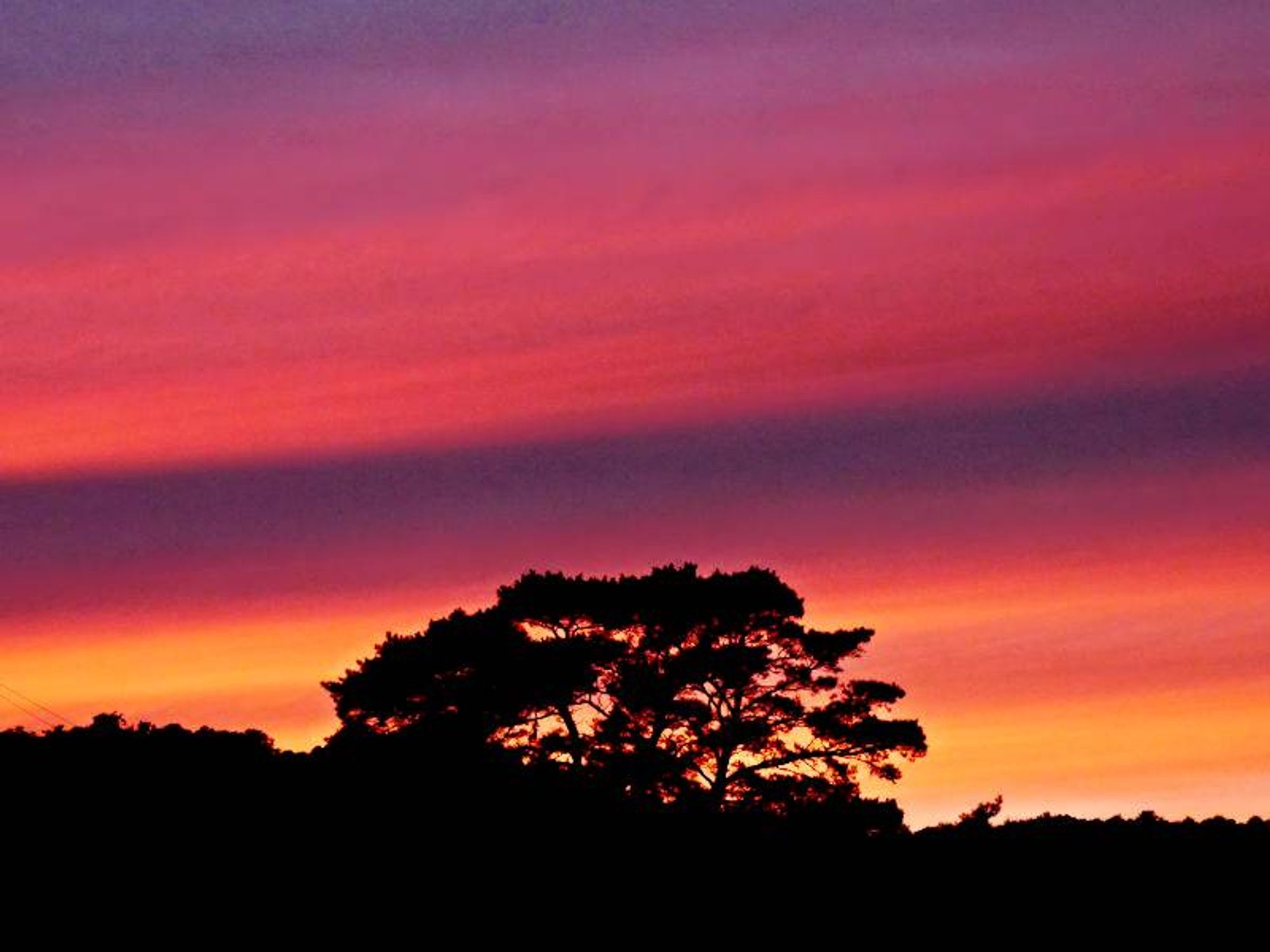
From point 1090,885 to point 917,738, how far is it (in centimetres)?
2253

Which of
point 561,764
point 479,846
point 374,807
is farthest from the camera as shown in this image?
point 561,764

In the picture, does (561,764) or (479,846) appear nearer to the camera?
(479,846)

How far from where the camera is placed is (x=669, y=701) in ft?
193

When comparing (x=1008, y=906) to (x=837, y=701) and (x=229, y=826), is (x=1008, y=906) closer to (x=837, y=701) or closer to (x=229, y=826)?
(x=229, y=826)

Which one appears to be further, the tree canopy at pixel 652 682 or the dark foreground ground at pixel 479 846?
the tree canopy at pixel 652 682

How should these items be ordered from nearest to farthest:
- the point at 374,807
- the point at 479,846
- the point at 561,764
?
the point at 479,846
the point at 374,807
the point at 561,764

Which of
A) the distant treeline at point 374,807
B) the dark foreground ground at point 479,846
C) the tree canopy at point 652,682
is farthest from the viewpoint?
the tree canopy at point 652,682

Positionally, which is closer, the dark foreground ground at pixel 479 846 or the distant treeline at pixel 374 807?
the dark foreground ground at pixel 479 846

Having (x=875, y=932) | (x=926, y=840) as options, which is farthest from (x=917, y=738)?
(x=875, y=932)

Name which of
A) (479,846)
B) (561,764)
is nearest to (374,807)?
(479,846)

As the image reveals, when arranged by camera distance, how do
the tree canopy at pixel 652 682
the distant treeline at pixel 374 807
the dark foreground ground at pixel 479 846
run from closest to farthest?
the dark foreground ground at pixel 479 846
the distant treeline at pixel 374 807
the tree canopy at pixel 652 682

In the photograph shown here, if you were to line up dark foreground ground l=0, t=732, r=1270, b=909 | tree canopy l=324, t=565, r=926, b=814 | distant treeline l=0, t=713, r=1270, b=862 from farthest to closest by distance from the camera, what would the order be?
tree canopy l=324, t=565, r=926, b=814 → distant treeline l=0, t=713, r=1270, b=862 → dark foreground ground l=0, t=732, r=1270, b=909

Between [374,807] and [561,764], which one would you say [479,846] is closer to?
[374,807]

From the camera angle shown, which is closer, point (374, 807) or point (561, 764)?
point (374, 807)
